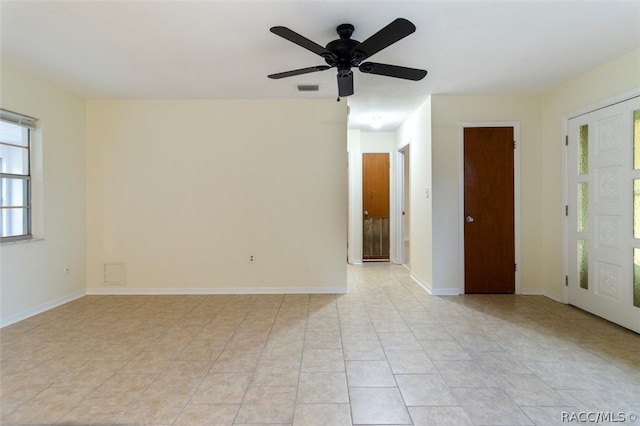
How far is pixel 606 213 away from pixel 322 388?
3.19 metres

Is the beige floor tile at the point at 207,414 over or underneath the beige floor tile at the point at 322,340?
underneath

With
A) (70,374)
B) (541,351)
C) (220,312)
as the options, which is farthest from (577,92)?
(70,374)

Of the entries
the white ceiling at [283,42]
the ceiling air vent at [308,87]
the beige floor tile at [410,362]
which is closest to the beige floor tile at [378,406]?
the beige floor tile at [410,362]

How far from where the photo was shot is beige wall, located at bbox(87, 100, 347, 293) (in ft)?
13.5

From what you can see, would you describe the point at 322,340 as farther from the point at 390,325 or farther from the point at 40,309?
the point at 40,309

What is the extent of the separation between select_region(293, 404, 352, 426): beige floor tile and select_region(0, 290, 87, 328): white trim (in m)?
3.14

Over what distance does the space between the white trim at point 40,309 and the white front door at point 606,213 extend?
5.79 meters

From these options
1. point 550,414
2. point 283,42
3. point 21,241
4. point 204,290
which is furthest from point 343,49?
point 21,241

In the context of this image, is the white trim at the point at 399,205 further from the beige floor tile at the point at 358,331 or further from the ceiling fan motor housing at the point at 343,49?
the ceiling fan motor housing at the point at 343,49

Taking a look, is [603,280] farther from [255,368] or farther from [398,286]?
[255,368]

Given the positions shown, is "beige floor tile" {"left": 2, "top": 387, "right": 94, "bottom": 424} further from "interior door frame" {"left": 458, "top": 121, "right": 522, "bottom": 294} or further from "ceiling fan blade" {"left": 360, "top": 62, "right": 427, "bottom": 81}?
"interior door frame" {"left": 458, "top": 121, "right": 522, "bottom": 294}

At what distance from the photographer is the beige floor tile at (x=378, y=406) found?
5.56 feet

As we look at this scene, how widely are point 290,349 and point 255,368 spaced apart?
363 mm

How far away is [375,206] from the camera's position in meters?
6.20
